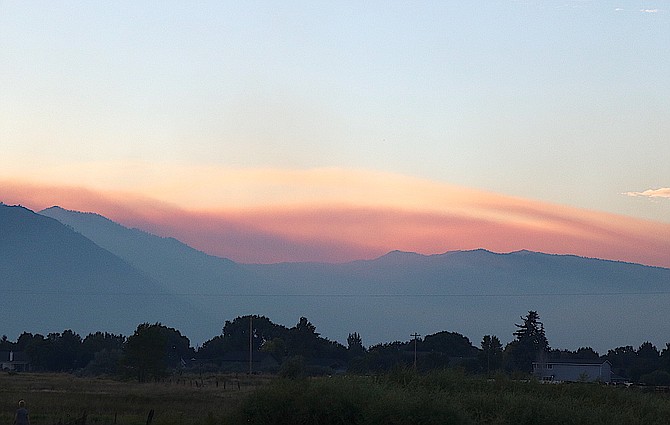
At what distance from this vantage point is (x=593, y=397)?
46.2 m

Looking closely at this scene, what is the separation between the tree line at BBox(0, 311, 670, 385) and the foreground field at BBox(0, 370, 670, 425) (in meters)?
46.4

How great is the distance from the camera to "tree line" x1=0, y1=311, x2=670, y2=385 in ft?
326

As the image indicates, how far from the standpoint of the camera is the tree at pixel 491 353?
120 metres

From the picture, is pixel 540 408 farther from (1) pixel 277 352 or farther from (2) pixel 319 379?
(1) pixel 277 352

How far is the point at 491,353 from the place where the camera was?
126812mm

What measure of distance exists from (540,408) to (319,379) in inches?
343

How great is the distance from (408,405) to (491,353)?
306 ft

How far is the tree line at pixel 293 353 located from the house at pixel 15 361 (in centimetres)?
279

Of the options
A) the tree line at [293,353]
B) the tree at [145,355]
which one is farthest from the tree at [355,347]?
the tree at [145,355]

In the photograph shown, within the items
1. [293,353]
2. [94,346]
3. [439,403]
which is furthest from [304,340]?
[439,403]

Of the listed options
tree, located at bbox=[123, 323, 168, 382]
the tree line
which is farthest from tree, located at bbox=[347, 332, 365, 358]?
tree, located at bbox=[123, 323, 168, 382]

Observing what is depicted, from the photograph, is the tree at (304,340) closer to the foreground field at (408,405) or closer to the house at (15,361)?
the house at (15,361)

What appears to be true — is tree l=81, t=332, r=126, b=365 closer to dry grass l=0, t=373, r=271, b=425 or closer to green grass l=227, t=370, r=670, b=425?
dry grass l=0, t=373, r=271, b=425

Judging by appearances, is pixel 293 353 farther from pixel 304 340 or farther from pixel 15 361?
pixel 15 361
